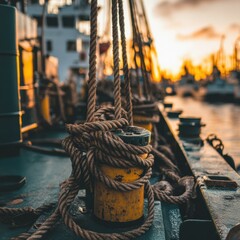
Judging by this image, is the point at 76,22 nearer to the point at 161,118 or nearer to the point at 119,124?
the point at 161,118

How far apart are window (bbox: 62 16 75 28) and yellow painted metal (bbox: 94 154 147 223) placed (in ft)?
106

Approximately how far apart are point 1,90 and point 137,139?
2.98 m

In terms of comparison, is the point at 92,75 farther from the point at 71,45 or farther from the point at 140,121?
the point at 71,45

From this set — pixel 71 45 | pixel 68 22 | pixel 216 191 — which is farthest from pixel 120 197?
pixel 68 22

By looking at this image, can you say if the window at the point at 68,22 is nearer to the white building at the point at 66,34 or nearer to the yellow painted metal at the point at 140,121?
the white building at the point at 66,34

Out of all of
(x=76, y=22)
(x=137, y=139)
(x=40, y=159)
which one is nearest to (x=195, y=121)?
(x=40, y=159)

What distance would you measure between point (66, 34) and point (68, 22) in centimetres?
135

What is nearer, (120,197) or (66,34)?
(120,197)

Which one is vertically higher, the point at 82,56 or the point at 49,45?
the point at 49,45

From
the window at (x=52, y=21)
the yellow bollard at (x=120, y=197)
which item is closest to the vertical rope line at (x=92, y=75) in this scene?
the yellow bollard at (x=120, y=197)

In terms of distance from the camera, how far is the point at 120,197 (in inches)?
83.7

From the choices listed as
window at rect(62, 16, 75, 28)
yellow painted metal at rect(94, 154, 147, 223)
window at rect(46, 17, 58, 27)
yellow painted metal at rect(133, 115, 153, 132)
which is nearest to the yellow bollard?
yellow painted metal at rect(94, 154, 147, 223)

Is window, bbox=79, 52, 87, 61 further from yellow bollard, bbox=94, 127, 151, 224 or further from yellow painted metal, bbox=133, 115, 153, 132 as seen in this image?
yellow bollard, bbox=94, 127, 151, 224

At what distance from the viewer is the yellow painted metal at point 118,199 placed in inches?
82.9
